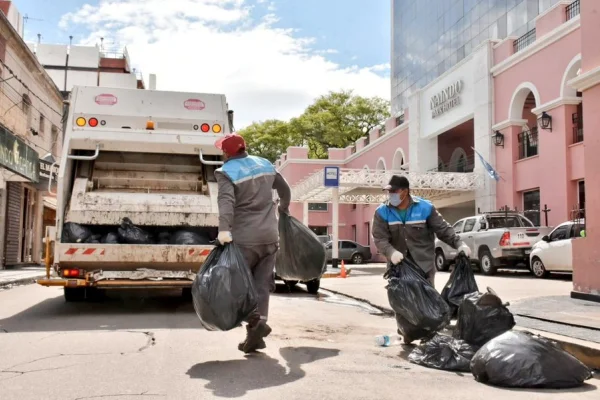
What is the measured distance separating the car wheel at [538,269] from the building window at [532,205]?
4715mm

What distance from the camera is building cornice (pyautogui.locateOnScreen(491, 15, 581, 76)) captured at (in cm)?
1744

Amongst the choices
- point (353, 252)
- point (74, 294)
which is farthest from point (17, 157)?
point (353, 252)

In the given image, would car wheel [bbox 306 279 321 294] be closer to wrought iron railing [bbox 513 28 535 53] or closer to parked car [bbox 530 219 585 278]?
parked car [bbox 530 219 585 278]

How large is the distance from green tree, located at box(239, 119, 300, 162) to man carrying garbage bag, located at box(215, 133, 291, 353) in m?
45.6

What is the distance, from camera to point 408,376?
14.3ft

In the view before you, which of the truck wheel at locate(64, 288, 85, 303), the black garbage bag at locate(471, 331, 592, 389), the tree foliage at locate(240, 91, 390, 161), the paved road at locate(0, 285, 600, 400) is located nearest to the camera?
the paved road at locate(0, 285, 600, 400)

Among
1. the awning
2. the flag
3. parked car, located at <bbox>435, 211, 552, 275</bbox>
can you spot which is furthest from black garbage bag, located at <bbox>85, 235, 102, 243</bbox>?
the flag

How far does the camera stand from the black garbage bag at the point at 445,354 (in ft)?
15.0

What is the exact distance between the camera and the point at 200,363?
187 inches

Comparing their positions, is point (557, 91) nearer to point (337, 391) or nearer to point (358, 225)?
point (337, 391)

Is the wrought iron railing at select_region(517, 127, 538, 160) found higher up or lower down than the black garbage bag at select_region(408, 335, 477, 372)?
higher up

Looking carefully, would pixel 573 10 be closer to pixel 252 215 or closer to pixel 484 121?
pixel 484 121

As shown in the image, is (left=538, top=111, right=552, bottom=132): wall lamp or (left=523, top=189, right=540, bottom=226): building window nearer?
(left=538, top=111, right=552, bottom=132): wall lamp

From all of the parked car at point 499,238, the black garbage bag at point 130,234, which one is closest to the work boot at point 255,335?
the black garbage bag at point 130,234
